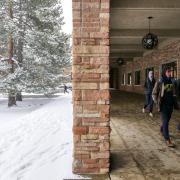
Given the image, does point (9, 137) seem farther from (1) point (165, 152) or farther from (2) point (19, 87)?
(2) point (19, 87)

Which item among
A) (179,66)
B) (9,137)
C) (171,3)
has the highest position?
(171,3)

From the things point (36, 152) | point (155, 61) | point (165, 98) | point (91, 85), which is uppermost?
point (155, 61)

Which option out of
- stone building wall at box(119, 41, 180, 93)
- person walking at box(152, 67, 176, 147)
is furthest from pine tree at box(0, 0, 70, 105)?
person walking at box(152, 67, 176, 147)

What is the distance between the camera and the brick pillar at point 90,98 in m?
4.94

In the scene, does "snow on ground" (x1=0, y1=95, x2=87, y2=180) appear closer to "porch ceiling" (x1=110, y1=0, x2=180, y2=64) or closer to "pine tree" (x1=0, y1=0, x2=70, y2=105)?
"porch ceiling" (x1=110, y1=0, x2=180, y2=64)

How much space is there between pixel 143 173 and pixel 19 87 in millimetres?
13264

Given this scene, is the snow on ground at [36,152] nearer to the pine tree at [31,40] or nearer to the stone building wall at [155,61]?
the pine tree at [31,40]

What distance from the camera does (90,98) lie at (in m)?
5.00

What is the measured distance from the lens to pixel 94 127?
16.4 feet

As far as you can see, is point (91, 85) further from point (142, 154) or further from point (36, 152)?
point (36, 152)

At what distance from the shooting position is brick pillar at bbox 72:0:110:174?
16.2 ft

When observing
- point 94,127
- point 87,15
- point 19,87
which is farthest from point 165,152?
point 19,87

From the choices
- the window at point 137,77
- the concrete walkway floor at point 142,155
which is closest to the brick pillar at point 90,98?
the concrete walkway floor at point 142,155

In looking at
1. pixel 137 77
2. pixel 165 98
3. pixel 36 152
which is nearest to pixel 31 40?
pixel 137 77
